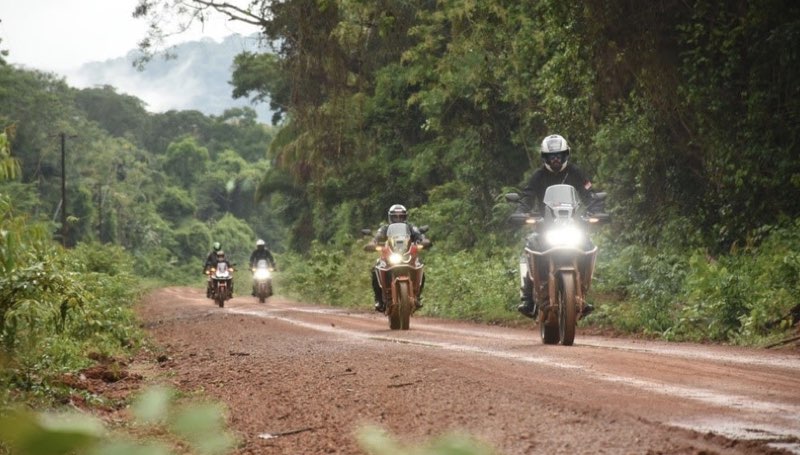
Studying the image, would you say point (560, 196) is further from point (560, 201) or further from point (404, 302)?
point (404, 302)

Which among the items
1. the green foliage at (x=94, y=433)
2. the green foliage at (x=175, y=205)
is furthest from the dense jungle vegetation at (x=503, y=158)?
the green foliage at (x=175, y=205)

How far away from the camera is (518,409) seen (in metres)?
5.43

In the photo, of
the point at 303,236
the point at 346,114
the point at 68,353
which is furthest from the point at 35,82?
the point at 68,353

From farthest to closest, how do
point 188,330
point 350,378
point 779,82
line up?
point 188,330, point 779,82, point 350,378

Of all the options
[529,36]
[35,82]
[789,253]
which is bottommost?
[789,253]

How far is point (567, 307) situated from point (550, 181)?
1481 mm

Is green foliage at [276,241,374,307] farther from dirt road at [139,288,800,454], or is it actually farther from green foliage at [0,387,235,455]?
green foliage at [0,387,235,455]

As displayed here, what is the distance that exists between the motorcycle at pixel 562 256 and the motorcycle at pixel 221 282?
19.4m

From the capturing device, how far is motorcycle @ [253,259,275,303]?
107 feet

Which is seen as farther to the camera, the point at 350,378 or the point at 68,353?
the point at 68,353

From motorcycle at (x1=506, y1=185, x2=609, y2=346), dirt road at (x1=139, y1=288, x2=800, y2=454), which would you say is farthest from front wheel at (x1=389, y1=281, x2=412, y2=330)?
motorcycle at (x1=506, y1=185, x2=609, y2=346)

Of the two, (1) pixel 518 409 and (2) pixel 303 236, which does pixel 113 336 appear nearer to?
(1) pixel 518 409

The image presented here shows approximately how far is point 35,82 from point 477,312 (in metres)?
52.6

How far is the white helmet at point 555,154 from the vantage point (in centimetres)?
1098
